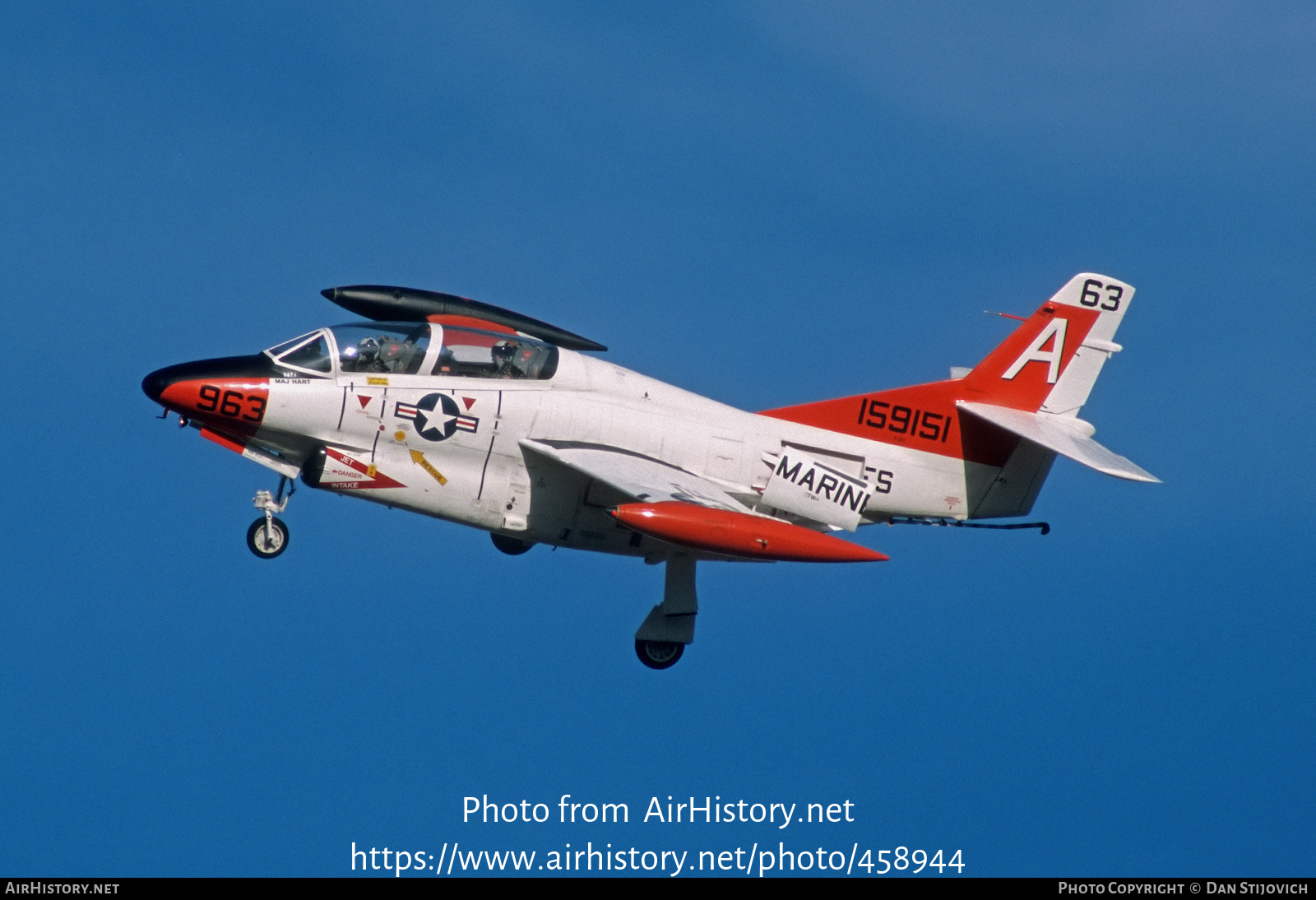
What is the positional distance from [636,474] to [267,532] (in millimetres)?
4393

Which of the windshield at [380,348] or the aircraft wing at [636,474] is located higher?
the windshield at [380,348]

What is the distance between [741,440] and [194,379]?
6595 millimetres

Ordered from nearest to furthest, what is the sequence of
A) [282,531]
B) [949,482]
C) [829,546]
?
[829,546] → [282,531] → [949,482]

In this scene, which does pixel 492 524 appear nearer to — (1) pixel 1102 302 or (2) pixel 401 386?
(2) pixel 401 386

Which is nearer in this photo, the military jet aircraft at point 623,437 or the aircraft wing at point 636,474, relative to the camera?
the aircraft wing at point 636,474

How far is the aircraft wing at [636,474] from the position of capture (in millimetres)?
19266

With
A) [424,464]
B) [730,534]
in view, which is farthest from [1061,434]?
[424,464]

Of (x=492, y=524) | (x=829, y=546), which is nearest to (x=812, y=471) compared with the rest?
(x=829, y=546)

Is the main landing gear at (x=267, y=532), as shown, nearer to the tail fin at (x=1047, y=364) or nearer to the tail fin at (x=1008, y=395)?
the tail fin at (x=1008, y=395)

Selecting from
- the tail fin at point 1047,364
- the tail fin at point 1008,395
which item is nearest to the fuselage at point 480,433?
the tail fin at point 1008,395

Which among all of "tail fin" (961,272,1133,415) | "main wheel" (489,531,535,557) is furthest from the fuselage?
"tail fin" (961,272,1133,415)

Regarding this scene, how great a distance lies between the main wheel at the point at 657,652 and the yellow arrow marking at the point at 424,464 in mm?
3586

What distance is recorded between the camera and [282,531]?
20.1 m

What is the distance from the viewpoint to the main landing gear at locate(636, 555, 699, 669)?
21.5m
